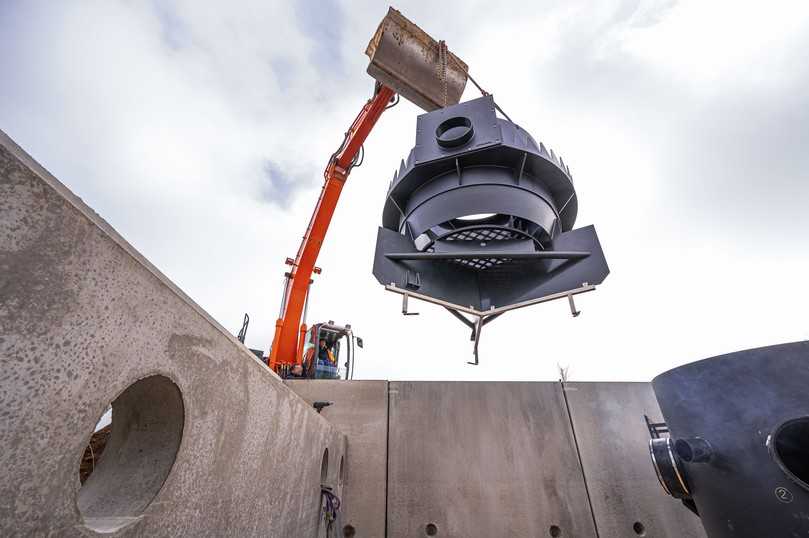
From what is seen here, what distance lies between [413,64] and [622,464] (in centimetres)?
514

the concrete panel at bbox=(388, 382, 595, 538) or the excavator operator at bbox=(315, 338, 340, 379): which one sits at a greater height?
the excavator operator at bbox=(315, 338, 340, 379)

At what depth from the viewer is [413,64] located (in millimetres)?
4168

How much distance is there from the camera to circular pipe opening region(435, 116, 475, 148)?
121 inches

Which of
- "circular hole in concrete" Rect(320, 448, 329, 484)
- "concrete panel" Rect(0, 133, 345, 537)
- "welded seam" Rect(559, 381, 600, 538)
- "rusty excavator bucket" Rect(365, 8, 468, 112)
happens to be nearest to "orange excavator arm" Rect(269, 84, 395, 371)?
"rusty excavator bucket" Rect(365, 8, 468, 112)

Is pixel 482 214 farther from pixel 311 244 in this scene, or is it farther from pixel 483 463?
pixel 311 244

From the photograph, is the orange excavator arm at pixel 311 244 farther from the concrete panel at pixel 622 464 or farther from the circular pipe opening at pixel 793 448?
the circular pipe opening at pixel 793 448

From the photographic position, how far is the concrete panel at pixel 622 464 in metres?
3.22

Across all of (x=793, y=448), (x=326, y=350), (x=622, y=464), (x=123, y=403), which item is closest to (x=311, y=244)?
(x=326, y=350)

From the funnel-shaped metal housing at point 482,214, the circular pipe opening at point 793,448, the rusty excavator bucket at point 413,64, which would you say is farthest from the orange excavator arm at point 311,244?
the circular pipe opening at point 793,448

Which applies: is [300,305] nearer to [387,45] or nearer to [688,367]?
[387,45]

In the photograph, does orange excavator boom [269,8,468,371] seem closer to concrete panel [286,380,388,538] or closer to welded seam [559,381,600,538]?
concrete panel [286,380,388,538]

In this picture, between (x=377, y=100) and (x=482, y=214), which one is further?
(x=377, y=100)

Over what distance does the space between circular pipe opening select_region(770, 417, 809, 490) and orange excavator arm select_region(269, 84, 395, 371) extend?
16.6 ft

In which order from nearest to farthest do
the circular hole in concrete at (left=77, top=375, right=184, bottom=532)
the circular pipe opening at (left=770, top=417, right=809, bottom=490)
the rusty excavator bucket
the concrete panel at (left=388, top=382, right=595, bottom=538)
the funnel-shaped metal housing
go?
1. the circular hole in concrete at (left=77, top=375, right=184, bottom=532)
2. the circular pipe opening at (left=770, top=417, right=809, bottom=490)
3. the funnel-shaped metal housing
4. the concrete panel at (left=388, top=382, right=595, bottom=538)
5. the rusty excavator bucket
